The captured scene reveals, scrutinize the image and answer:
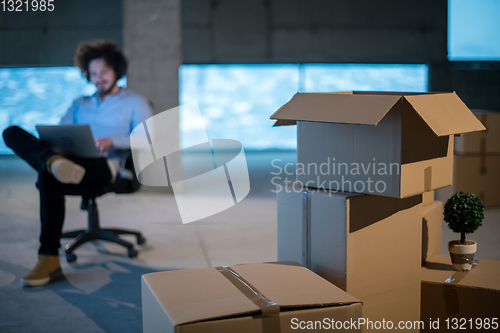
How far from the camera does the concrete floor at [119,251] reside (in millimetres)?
1853

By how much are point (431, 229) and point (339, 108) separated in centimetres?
82

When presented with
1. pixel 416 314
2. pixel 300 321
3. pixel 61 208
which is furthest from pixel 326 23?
pixel 300 321

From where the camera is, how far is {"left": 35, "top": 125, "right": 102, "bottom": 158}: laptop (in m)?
2.31

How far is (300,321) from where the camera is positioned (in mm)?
1131

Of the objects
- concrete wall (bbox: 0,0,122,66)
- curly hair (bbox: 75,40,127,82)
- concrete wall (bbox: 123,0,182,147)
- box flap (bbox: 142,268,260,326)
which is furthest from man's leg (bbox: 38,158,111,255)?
concrete wall (bbox: 0,0,122,66)

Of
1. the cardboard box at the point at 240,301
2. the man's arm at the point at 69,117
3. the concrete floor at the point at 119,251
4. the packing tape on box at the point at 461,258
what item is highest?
the man's arm at the point at 69,117

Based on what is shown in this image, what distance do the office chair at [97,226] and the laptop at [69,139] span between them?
20 cm

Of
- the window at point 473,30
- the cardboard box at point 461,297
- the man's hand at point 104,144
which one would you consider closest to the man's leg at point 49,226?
the man's hand at point 104,144

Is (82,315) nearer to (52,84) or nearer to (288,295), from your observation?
(288,295)

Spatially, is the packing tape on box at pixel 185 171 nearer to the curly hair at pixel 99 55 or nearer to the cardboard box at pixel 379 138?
the curly hair at pixel 99 55

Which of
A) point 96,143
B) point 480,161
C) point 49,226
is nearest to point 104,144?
point 96,143

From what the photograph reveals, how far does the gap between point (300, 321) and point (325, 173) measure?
0.53 m

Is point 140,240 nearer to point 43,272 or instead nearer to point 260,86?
point 43,272

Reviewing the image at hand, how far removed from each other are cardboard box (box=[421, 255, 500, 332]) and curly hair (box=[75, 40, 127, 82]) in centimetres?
204
